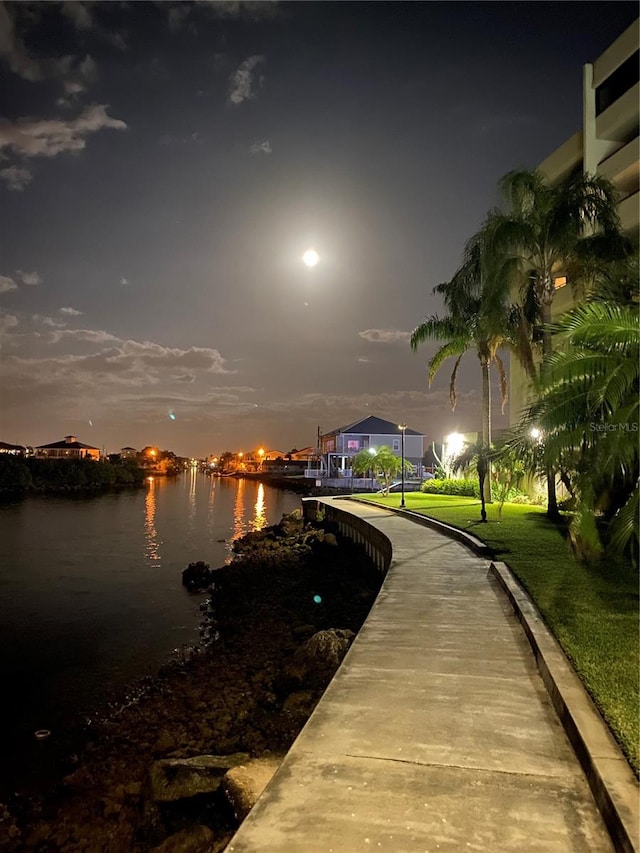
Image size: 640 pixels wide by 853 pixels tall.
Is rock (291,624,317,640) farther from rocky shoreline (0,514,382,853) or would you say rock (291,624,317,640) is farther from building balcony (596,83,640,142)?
building balcony (596,83,640,142)

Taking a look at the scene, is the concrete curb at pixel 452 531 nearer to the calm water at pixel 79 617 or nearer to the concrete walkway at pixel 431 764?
the concrete walkway at pixel 431 764

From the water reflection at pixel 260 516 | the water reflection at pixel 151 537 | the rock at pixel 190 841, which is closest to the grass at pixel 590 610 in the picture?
the rock at pixel 190 841

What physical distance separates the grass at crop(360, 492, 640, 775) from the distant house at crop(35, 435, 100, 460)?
14360 cm

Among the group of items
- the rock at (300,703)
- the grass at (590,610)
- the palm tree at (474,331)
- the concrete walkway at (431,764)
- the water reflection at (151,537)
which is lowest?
the water reflection at (151,537)

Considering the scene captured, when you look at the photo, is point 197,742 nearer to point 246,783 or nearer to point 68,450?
point 246,783

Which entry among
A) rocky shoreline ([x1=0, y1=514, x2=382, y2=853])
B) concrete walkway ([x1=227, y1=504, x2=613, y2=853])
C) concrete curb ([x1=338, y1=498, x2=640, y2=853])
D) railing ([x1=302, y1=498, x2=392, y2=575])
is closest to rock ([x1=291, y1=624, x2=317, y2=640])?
rocky shoreline ([x1=0, y1=514, x2=382, y2=853])

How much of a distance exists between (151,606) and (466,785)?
1459cm

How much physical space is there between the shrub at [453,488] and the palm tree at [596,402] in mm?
19000

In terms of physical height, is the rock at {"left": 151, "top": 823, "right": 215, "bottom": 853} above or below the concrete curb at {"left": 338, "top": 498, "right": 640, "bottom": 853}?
below

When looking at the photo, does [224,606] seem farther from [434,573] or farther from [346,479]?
[346,479]

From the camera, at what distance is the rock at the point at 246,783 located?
214 inches

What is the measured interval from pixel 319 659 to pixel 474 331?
1959 centimetres

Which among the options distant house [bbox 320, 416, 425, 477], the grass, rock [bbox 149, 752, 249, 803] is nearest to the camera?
the grass

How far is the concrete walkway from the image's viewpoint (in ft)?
11.4
